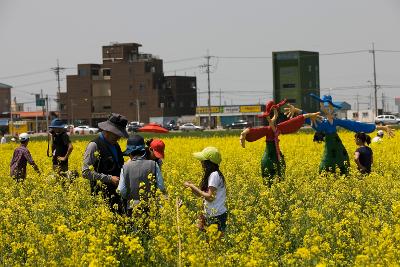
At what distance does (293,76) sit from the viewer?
83.6 meters

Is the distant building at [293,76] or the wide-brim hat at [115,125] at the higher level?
the distant building at [293,76]

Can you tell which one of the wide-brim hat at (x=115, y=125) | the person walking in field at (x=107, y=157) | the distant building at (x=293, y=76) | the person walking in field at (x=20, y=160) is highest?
the distant building at (x=293, y=76)

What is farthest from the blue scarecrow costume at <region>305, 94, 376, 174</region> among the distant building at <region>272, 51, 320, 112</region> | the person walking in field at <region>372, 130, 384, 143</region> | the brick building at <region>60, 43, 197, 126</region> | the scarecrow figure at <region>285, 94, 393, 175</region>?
the brick building at <region>60, 43, 197, 126</region>

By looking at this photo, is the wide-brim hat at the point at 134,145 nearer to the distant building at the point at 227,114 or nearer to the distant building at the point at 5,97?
the distant building at the point at 227,114

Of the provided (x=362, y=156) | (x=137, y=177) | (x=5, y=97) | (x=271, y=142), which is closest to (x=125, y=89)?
(x=5, y=97)

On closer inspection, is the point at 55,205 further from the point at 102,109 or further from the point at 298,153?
the point at 102,109

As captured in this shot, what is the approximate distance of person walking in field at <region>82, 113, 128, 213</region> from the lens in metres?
7.79

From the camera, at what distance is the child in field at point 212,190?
725 cm

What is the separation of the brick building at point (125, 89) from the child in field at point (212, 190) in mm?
87688

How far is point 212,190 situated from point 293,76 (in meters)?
77.3

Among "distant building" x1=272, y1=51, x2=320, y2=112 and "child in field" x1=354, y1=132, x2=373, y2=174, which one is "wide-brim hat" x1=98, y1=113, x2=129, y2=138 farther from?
"distant building" x1=272, y1=51, x2=320, y2=112

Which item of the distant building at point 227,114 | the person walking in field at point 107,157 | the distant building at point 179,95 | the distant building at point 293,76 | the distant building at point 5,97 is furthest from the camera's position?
the distant building at point 5,97

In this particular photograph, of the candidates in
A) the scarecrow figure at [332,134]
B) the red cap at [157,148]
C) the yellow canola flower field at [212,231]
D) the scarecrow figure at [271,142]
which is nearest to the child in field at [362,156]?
the scarecrow figure at [332,134]

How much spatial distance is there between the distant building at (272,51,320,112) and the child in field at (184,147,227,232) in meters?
75.9
